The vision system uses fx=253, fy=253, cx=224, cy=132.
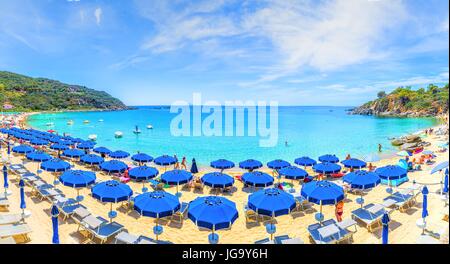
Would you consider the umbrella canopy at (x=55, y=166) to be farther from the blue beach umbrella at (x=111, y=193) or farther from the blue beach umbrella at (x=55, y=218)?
the blue beach umbrella at (x=55, y=218)

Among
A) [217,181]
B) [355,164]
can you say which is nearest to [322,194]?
[217,181]

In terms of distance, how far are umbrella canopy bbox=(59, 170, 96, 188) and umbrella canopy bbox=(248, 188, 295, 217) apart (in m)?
6.46

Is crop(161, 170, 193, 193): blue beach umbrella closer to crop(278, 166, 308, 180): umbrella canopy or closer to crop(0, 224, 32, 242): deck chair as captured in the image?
crop(278, 166, 308, 180): umbrella canopy

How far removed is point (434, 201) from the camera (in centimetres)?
1003

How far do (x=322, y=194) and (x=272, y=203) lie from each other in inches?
76.7

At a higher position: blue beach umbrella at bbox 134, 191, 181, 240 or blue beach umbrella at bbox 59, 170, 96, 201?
blue beach umbrella at bbox 59, 170, 96, 201

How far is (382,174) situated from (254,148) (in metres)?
18.5

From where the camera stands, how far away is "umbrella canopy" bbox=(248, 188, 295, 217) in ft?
25.2

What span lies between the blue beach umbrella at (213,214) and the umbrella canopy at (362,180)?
5.56 m

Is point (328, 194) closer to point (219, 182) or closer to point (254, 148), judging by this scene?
point (219, 182)

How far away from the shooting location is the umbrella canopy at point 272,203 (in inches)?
302

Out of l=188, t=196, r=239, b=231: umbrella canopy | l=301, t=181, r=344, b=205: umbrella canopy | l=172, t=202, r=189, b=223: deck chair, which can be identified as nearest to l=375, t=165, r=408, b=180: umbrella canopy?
l=301, t=181, r=344, b=205: umbrella canopy
